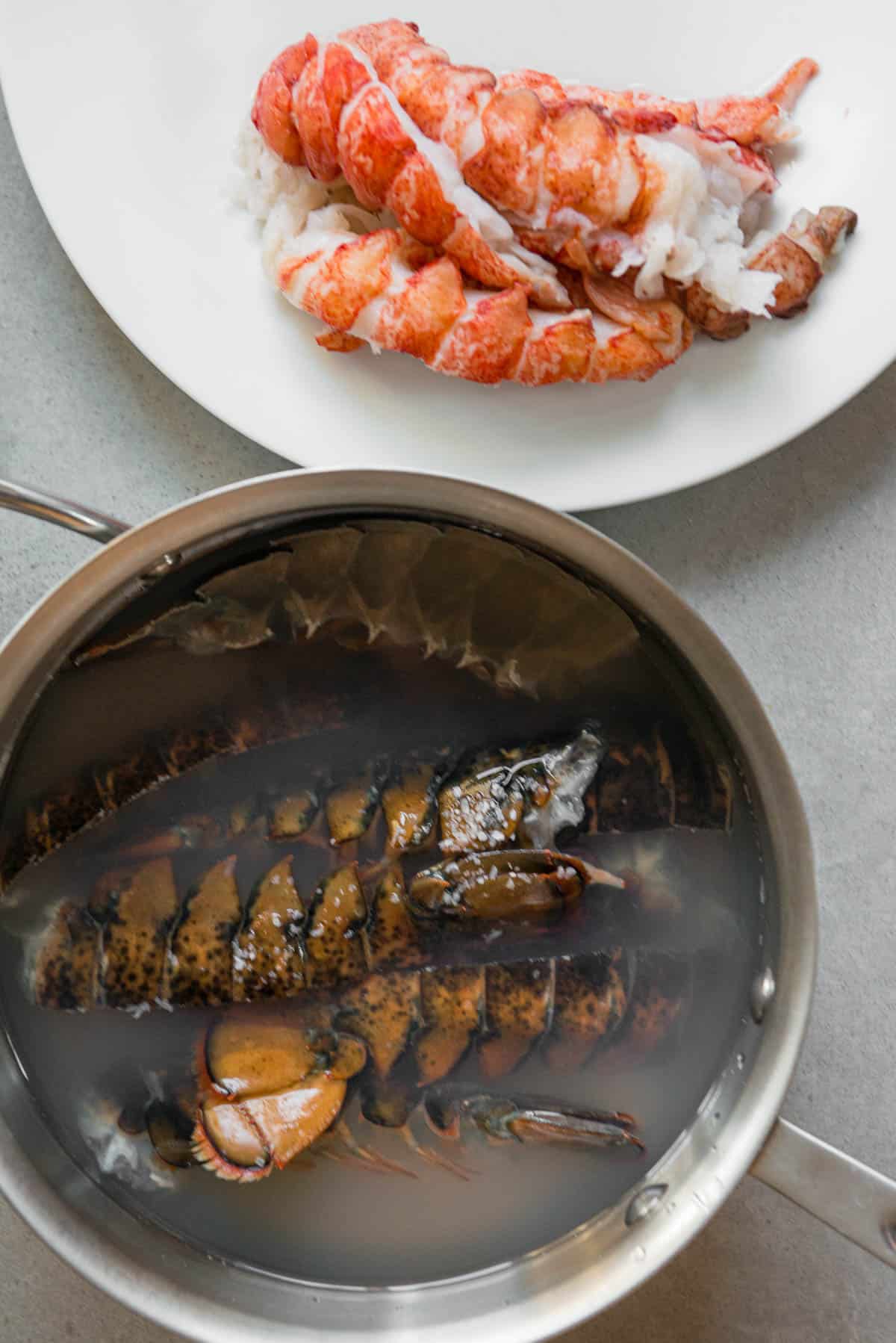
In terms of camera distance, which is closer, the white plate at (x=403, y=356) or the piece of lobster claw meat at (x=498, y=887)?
the piece of lobster claw meat at (x=498, y=887)

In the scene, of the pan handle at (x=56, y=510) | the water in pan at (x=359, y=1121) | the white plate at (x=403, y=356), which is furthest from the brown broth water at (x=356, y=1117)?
the white plate at (x=403, y=356)

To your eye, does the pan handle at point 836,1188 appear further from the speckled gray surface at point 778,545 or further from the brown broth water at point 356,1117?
the speckled gray surface at point 778,545

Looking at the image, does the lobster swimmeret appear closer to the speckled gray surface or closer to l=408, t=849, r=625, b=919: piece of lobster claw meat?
the speckled gray surface

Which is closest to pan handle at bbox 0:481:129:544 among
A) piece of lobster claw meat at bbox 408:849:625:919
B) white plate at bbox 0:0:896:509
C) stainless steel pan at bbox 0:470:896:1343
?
stainless steel pan at bbox 0:470:896:1343

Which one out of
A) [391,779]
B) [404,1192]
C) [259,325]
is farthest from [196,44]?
[404,1192]

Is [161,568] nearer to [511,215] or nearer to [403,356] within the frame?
[403,356]

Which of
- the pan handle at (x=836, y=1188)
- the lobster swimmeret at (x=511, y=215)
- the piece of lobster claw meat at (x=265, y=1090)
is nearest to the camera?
the pan handle at (x=836, y=1188)

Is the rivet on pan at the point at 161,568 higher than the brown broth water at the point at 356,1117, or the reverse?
the rivet on pan at the point at 161,568

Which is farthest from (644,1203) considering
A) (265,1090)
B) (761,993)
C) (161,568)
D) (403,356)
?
(403,356)
